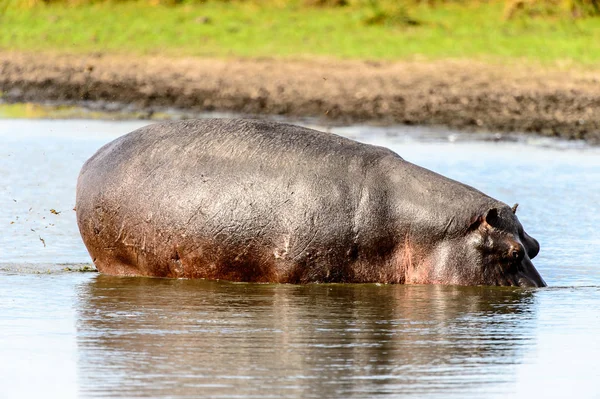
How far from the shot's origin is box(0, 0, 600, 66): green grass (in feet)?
56.5

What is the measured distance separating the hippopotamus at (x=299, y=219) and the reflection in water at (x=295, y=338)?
125mm

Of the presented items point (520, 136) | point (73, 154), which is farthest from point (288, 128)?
point (520, 136)

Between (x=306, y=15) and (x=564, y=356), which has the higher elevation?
(x=306, y=15)

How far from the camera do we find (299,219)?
654 centimetres

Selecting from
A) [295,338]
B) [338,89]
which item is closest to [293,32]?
[338,89]

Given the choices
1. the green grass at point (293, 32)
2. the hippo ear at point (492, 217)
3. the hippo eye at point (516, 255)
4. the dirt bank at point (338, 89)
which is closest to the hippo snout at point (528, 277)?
the hippo eye at point (516, 255)

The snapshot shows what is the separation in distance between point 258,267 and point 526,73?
10102 mm

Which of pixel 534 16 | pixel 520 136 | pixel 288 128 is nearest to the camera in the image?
pixel 288 128

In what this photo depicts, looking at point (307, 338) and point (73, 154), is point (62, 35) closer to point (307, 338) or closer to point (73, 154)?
point (73, 154)

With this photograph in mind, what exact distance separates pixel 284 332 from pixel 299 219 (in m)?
1.19

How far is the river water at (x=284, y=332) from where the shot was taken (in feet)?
15.0

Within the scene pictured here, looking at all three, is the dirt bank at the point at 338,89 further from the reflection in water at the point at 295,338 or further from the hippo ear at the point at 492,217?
the reflection in water at the point at 295,338

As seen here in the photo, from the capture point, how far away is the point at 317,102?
15203 millimetres

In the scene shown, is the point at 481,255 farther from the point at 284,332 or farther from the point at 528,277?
the point at 284,332
